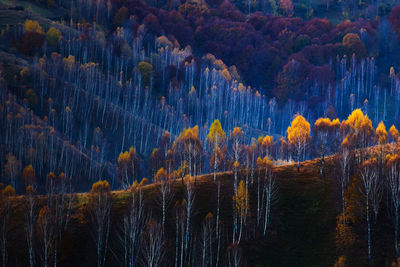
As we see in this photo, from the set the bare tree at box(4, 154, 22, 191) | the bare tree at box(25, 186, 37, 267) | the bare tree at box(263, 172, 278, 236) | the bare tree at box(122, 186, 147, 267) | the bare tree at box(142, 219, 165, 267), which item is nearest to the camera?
the bare tree at box(142, 219, 165, 267)

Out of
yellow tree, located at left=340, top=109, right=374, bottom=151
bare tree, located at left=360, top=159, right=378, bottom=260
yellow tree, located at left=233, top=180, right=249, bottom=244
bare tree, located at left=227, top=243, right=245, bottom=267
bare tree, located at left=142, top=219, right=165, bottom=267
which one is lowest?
bare tree, located at left=227, top=243, right=245, bottom=267

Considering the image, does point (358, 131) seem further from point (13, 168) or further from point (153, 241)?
point (13, 168)

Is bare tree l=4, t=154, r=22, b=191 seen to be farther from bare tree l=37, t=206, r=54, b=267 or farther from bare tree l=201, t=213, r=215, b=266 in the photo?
bare tree l=201, t=213, r=215, b=266

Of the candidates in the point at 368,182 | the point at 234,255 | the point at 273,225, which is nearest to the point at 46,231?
the point at 234,255

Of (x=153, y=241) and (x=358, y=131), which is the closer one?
(x=153, y=241)

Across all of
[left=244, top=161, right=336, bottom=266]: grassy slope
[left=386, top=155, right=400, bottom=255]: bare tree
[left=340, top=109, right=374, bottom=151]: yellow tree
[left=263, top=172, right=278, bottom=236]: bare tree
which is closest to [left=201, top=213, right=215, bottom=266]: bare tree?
[left=244, top=161, right=336, bottom=266]: grassy slope

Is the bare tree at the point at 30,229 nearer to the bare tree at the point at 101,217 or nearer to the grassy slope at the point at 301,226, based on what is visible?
the bare tree at the point at 101,217

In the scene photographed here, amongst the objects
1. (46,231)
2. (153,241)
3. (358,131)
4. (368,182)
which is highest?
(358,131)

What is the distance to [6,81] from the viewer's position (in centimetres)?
15325

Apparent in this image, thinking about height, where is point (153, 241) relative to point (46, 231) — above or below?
below

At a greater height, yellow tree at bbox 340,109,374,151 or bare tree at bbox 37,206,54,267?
yellow tree at bbox 340,109,374,151

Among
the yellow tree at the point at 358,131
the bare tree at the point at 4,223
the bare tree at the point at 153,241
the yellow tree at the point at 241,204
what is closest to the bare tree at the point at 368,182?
the yellow tree at the point at 241,204

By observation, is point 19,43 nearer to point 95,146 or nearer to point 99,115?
point 99,115

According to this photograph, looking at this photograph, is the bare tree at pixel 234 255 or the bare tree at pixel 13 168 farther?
the bare tree at pixel 13 168
